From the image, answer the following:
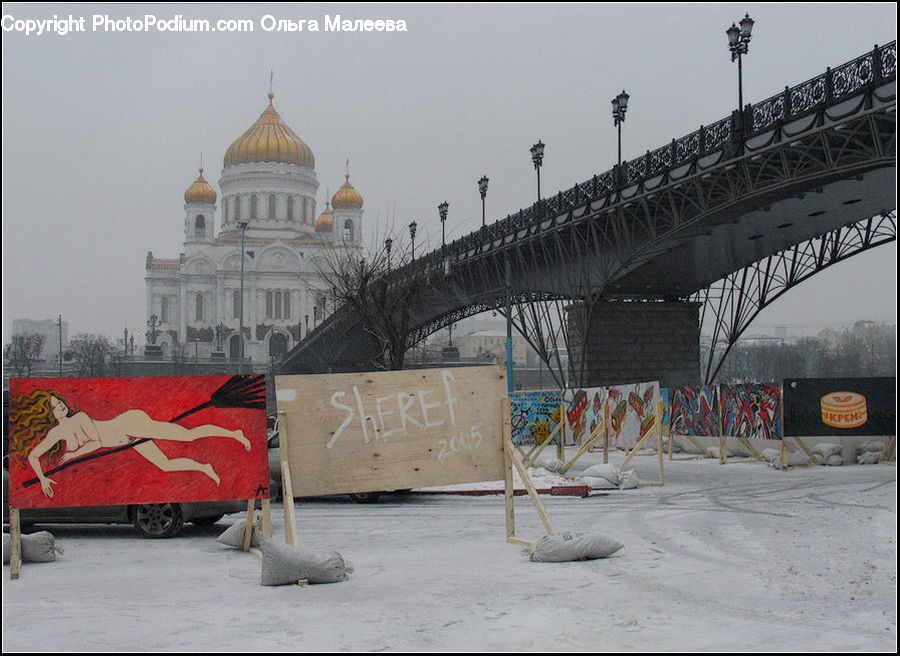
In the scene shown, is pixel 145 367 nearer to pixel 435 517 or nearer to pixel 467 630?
pixel 435 517

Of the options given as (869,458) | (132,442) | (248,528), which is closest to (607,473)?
(869,458)

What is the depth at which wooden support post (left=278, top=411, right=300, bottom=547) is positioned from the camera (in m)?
9.29

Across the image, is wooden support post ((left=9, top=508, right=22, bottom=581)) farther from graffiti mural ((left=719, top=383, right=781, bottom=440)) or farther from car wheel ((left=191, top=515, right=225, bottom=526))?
graffiti mural ((left=719, top=383, right=781, bottom=440))

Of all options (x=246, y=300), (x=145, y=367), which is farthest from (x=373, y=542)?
(x=246, y=300)

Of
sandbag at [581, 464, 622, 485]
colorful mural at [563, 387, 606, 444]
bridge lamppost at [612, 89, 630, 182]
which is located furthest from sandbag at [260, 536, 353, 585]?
bridge lamppost at [612, 89, 630, 182]

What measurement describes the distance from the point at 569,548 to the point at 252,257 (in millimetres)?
134133

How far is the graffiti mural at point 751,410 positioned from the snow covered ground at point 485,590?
360 inches

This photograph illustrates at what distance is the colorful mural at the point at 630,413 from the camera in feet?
66.1

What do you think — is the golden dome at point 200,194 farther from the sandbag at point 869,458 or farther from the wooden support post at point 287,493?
the wooden support post at point 287,493

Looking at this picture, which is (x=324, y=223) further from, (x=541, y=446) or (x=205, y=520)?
(x=205, y=520)

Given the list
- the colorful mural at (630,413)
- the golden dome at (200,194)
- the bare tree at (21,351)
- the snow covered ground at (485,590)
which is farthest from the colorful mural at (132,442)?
the golden dome at (200,194)

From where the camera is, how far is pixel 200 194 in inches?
5743

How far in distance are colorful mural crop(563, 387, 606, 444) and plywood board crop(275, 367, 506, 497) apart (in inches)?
455

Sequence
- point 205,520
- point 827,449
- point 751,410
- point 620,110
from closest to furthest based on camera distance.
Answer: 1. point 205,520
2. point 827,449
3. point 751,410
4. point 620,110
